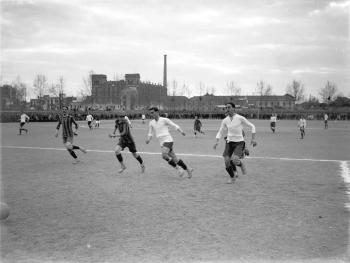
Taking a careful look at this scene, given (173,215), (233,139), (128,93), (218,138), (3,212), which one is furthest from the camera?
(128,93)

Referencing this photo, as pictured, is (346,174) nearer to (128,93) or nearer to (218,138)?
(218,138)

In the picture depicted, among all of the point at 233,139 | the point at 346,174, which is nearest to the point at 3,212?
the point at 233,139

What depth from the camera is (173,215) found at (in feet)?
19.6

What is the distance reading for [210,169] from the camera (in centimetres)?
1109

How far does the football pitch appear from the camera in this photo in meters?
4.34

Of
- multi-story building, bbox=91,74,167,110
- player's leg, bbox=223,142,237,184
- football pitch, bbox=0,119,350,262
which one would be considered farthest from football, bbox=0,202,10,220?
multi-story building, bbox=91,74,167,110

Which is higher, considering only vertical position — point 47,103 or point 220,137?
point 47,103

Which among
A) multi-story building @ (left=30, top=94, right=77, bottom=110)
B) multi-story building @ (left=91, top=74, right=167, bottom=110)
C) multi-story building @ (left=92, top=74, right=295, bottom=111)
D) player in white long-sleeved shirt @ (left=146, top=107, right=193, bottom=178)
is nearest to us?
player in white long-sleeved shirt @ (left=146, top=107, right=193, bottom=178)

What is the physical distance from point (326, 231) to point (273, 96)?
14106 cm

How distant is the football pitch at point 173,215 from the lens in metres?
4.34

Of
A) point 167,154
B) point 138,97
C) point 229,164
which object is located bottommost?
point 229,164

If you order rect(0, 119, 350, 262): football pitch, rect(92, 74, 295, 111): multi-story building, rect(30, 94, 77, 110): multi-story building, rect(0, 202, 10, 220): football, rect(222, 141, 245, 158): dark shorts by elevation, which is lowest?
rect(0, 119, 350, 262): football pitch

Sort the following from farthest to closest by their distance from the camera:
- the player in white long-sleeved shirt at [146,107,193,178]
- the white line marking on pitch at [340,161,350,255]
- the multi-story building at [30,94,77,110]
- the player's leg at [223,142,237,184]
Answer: the multi-story building at [30,94,77,110]
the player in white long-sleeved shirt at [146,107,193,178]
the player's leg at [223,142,237,184]
the white line marking on pitch at [340,161,350,255]

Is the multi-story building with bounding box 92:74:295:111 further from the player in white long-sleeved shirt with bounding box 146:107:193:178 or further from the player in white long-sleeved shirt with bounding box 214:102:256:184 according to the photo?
the player in white long-sleeved shirt with bounding box 214:102:256:184
